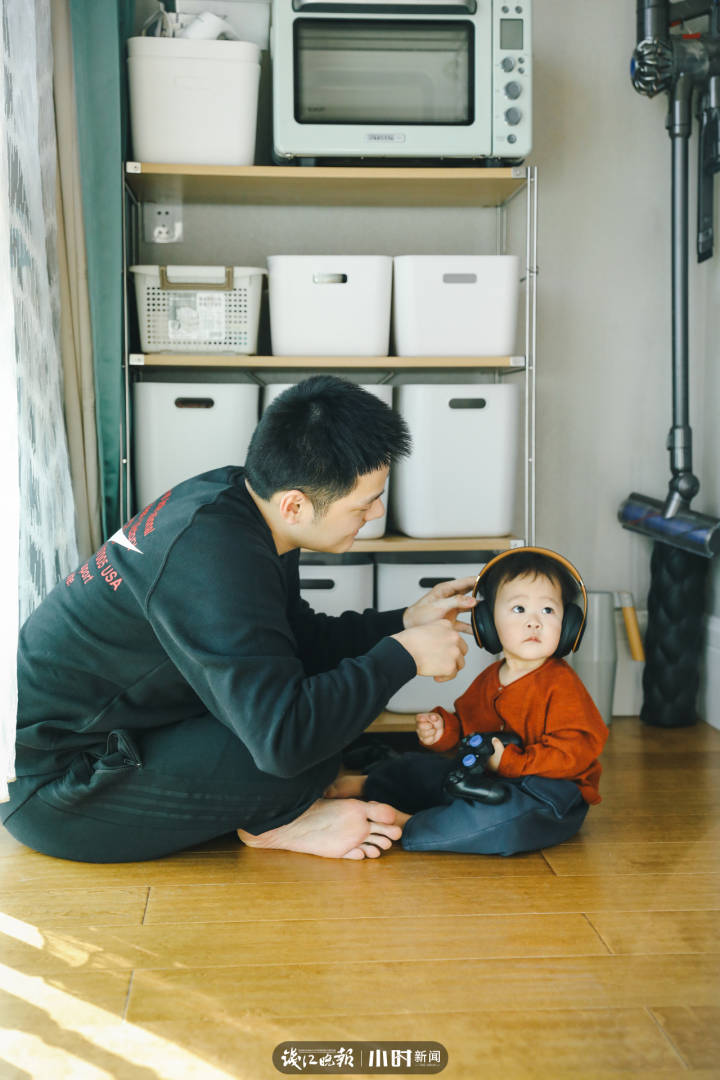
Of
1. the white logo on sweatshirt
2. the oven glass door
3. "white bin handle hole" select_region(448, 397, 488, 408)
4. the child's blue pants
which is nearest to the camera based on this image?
the white logo on sweatshirt

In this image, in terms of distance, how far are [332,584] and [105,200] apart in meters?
0.92

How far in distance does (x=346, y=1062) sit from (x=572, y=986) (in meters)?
0.31

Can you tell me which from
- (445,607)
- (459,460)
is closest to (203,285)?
(459,460)

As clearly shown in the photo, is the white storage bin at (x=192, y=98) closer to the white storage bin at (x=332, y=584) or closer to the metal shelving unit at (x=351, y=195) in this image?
the metal shelving unit at (x=351, y=195)

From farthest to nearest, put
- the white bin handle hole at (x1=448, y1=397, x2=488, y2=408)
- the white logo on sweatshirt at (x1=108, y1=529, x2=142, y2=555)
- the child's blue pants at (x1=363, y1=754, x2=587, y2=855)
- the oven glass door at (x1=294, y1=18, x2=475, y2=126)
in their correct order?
the white bin handle hole at (x1=448, y1=397, x2=488, y2=408) → the oven glass door at (x1=294, y1=18, x2=475, y2=126) → the child's blue pants at (x1=363, y1=754, x2=587, y2=855) → the white logo on sweatshirt at (x1=108, y1=529, x2=142, y2=555)

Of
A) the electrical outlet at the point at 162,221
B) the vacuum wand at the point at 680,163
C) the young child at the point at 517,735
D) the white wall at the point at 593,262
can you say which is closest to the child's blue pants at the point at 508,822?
the young child at the point at 517,735

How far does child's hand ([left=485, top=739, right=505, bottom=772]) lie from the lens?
5.44 ft

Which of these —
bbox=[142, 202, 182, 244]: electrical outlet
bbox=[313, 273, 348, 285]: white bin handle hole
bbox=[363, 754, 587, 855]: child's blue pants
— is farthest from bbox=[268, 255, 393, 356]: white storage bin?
bbox=[363, 754, 587, 855]: child's blue pants

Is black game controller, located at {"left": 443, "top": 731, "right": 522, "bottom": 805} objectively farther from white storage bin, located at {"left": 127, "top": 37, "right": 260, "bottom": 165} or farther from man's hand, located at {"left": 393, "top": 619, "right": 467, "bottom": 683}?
white storage bin, located at {"left": 127, "top": 37, "right": 260, "bottom": 165}

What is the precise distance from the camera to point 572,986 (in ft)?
4.02

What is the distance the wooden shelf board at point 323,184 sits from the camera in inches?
82.9

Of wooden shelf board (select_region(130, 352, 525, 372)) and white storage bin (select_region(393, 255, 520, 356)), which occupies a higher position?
white storage bin (select_region(393, 255, 520, 356))

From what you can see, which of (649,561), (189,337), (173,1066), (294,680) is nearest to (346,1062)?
(173,1066)

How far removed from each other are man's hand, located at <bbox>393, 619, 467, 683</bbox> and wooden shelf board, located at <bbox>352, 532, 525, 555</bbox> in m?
0.68
